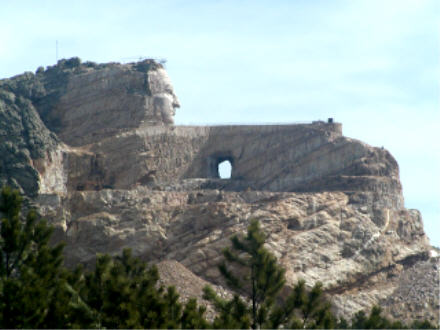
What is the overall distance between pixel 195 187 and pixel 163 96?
354 inches

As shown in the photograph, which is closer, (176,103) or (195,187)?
(195,187)

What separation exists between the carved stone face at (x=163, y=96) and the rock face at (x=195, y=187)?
94 mm

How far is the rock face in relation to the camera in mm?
53250

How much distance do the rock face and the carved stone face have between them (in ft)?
0.31

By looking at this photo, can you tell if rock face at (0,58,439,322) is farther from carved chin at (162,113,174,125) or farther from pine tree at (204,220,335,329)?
pine tree at (204,220,335,329)

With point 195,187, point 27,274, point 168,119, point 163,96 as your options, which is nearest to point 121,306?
point 27,274

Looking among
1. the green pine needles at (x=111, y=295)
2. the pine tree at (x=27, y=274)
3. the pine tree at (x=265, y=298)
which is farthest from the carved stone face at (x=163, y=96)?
the pine tree at (x=265, y=298)

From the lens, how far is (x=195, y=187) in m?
62.2

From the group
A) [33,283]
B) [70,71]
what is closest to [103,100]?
[70,71]

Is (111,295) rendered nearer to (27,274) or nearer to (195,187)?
(27,274)

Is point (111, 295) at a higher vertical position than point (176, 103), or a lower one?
lower

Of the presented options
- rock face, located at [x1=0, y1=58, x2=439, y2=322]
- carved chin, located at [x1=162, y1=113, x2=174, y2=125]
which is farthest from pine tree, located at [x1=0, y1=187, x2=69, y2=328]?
carved chin, located at [x1=162, y1=113, x2=174, y2=125]

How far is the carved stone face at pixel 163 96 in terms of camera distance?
6781cm

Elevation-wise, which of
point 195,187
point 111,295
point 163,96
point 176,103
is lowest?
point 111,295
